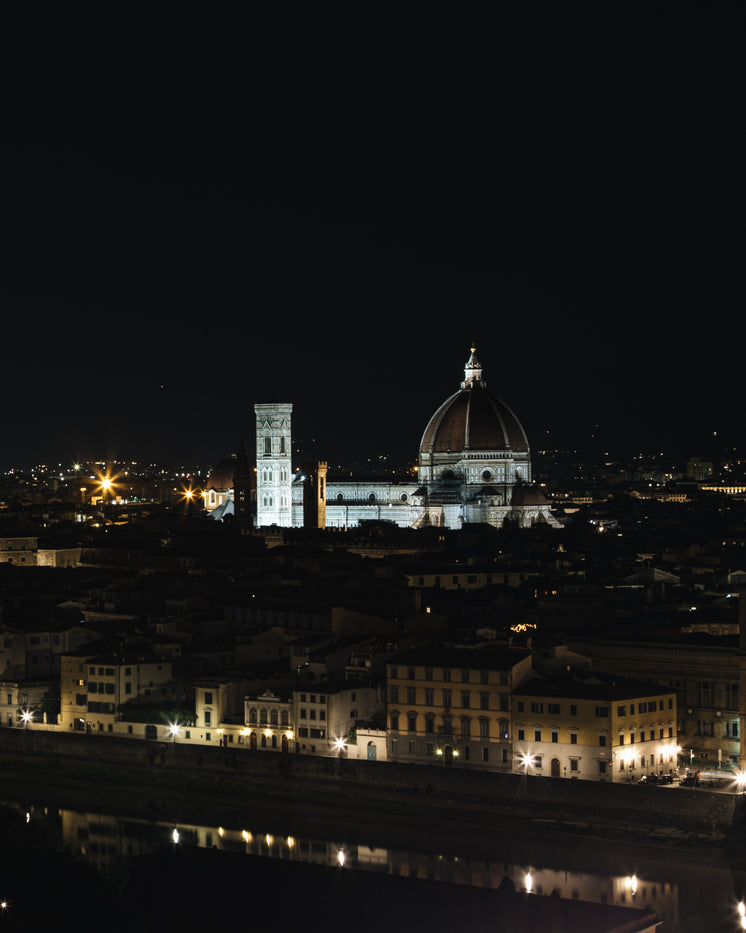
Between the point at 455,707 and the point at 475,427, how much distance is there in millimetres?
57558

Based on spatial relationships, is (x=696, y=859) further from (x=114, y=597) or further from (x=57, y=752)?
(x=114, y=597)

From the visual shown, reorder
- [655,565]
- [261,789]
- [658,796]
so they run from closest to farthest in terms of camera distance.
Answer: [658,796] → [261,789] → [655,565]

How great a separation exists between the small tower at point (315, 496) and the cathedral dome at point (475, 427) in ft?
18.1

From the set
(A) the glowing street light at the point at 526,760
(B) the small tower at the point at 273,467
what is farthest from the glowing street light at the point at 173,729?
(B) the small tower at the point at 273,467

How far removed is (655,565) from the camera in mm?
69125

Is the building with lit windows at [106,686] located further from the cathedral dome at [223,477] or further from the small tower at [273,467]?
the cathedral dome at [223,477]

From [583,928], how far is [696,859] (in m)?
5.09

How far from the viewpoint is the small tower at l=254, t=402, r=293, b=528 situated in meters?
95.4

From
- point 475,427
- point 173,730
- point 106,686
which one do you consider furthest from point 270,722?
point 475,427

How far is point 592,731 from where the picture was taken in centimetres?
3862

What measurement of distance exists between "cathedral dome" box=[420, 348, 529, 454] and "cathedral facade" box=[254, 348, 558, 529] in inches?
1.9

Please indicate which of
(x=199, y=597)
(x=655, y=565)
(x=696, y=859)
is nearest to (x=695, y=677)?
(x=696, y=859)

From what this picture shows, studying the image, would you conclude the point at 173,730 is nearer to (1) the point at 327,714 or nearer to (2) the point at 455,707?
(1) the point at 327,714

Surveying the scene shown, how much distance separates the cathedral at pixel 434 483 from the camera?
3755 inches
